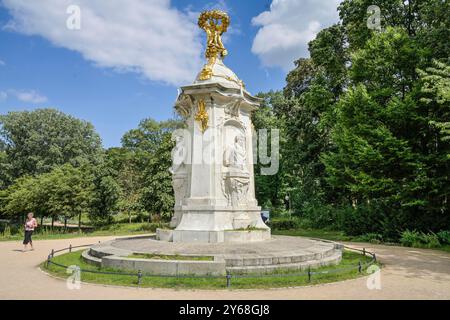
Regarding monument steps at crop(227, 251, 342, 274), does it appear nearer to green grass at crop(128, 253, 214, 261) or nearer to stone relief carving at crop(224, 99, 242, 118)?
green grass at crop(128, 253, 214, 261)

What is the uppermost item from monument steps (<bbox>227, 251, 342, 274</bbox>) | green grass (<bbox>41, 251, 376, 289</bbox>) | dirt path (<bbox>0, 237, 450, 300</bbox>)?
monument steps (<bbox>227, 251, 342, 274</bbox>)

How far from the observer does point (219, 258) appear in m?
9.84

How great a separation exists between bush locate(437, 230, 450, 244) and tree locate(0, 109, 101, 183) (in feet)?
156

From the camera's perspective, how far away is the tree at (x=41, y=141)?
173 feet

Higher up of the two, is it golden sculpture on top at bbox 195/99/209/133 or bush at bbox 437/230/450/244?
golden sculpture on top at bbox 195/99/209/133

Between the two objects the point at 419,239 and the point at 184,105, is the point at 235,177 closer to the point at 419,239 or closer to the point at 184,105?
the point at 184,105

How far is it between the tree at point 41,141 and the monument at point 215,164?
4274 centimetres

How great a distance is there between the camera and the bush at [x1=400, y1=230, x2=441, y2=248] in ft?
57.9

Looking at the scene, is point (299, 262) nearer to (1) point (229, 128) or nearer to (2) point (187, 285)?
(2) point (187, 285)

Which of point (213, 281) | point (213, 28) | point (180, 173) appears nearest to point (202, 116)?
point (180, 173)

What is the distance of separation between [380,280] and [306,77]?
101 feet

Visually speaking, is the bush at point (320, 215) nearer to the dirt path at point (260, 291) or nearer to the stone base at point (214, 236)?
the stone base at point (214, 236)

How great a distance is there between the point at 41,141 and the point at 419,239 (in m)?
53.7

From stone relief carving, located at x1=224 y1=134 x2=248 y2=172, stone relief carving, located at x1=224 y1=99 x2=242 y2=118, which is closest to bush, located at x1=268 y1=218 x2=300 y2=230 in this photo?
stone relief carving, located at x1=224 y1=134 x2=248 y2=172
